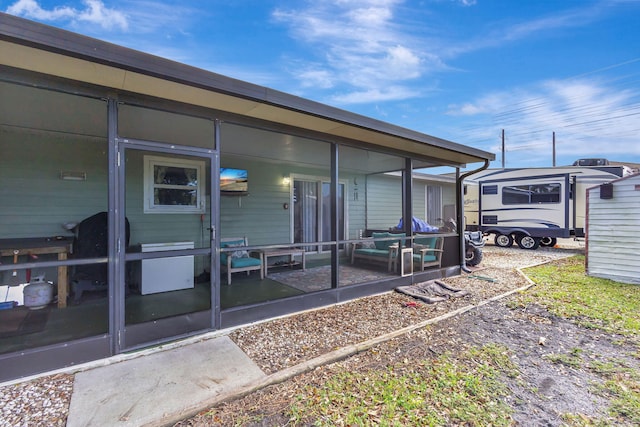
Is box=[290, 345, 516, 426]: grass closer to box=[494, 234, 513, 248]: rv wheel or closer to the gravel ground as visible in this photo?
the gravel ground

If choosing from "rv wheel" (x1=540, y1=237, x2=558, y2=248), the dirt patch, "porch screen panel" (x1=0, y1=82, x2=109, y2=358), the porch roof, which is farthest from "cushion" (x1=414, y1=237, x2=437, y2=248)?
"rv wheel" (x1=540, y1=237, x2=558, y2=248)

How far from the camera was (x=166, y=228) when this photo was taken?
519 centimetres

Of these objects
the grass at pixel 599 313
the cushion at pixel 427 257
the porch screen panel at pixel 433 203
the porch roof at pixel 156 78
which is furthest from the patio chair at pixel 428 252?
the porch screen panel at pixel 433 203

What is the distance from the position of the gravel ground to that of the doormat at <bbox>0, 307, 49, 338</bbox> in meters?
1.08

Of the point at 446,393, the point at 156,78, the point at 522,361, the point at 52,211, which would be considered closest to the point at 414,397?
the point at 446,393

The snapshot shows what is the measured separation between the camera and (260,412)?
6.65ft

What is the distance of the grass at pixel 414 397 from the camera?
196cm

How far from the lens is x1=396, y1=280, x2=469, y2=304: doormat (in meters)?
4.60

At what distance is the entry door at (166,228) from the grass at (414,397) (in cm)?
227

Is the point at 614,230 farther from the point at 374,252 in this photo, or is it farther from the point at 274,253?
the point at 274,253

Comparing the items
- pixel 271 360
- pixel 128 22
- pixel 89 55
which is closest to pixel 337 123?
pixel 89 55

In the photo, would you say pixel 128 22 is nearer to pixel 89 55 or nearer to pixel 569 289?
pixel 89 55

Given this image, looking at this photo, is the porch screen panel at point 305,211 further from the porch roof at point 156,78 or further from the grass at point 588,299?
the grass at point 588,299

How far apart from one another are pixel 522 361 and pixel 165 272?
15.0ft
